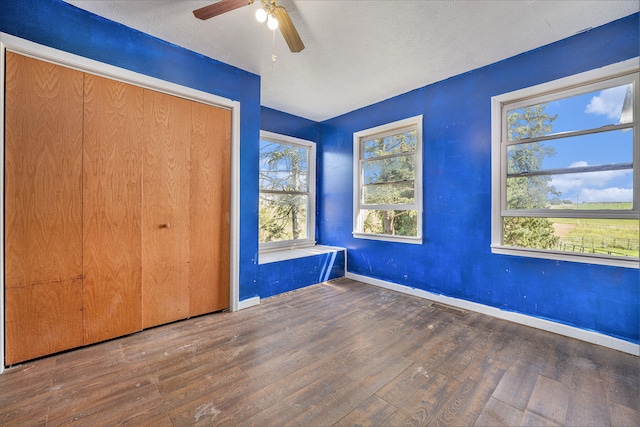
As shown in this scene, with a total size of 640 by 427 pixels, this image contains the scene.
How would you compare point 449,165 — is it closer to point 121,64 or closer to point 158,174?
point 158,174

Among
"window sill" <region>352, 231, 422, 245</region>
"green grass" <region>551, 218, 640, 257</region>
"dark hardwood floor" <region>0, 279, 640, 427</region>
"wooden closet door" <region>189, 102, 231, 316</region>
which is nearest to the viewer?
"dark hardwood floor" <region>0, 279, 640, 427</region>

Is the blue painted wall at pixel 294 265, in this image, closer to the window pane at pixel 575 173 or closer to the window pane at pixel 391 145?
the window pane at pixel 391 145

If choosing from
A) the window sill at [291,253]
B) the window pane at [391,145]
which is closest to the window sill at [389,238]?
the window sill at [291,253]

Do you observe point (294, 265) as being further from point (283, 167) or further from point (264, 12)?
point (264, 12)

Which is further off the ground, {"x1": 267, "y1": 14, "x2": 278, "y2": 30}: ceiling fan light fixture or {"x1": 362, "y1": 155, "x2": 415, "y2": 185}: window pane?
{"x1": 267, "y1": 14, "x2": 278, "y2": 30}: ceiling fan light fixture

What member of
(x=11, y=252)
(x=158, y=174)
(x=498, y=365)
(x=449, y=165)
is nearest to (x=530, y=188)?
(x=449, y=165)

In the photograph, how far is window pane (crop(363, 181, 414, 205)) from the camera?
11.8 ft

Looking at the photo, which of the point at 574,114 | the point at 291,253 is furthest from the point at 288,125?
the point at 574,114

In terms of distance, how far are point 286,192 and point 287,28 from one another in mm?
2610

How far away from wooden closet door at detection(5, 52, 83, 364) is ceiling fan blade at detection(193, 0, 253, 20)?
1149 millimetres

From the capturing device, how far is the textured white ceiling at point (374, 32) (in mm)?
2035

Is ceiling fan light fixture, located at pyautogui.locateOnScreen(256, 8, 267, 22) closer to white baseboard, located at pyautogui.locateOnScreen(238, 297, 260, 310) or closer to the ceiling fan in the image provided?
the ceiling fan

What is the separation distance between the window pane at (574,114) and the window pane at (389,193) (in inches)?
49.4

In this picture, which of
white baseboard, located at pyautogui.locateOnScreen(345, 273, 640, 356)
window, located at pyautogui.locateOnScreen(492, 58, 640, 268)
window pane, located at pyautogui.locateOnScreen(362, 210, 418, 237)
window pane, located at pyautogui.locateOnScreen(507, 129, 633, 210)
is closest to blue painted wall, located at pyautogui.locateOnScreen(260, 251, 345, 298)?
window pane, located at pyautogui.locateOnScreen(362, 210, 418, 237)
